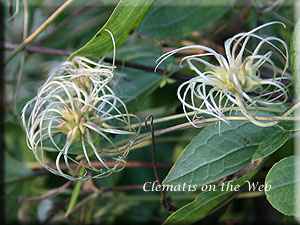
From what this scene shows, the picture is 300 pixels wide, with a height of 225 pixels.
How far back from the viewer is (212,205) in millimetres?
517

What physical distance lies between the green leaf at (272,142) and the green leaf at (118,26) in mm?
223

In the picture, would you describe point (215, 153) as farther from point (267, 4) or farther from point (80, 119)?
point (267, 4)

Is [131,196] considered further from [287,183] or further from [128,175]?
[287,183]

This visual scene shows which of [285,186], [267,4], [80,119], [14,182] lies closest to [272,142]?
[285,186]

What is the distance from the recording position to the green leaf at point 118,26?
470 millimetres

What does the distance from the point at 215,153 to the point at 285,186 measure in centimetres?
10

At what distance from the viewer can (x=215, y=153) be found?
1.66 feet

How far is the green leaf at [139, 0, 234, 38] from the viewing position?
24.4 inches

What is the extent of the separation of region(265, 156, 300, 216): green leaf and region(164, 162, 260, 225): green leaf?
0.23 ft

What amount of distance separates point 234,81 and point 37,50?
0.43 meters

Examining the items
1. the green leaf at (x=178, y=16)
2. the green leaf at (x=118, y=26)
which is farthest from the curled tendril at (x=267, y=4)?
the green leaf at (x=118, y=26)

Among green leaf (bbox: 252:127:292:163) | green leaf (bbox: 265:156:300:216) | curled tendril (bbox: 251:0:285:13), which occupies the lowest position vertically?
green leaf (bbox: 265:156:300:216)

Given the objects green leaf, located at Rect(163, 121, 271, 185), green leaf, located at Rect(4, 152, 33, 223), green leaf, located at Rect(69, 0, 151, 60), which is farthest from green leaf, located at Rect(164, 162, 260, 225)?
green leaf, located at Rect(4, 152, 33, 223)

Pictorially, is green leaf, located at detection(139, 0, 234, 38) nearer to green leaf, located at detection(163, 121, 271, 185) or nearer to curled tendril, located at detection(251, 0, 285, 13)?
curled tendril, located at detection(251, 0, 285, 13)
